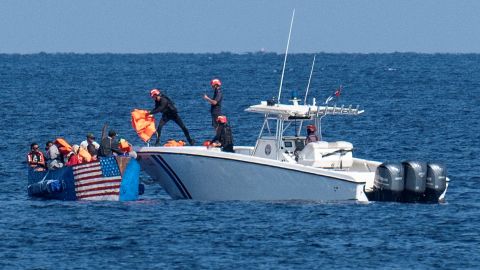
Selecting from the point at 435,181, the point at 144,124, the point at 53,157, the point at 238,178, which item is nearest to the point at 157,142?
the point at 144,124

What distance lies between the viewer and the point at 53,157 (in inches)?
1473

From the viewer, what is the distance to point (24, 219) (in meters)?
33.6

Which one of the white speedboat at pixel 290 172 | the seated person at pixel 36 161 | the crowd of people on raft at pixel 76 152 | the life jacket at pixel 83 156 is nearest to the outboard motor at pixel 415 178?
the white speedboat at pixel 290 172

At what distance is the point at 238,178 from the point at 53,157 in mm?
5426

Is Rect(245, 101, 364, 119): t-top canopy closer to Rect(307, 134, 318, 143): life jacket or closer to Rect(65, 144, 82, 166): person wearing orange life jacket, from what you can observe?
Rect(307, 134, 318, 143): life jacket

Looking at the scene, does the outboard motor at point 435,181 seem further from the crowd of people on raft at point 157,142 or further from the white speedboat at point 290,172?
the crowd of people on raft at point 157,142

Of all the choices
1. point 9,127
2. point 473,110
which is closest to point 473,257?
point 9,127

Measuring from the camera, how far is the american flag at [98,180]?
35.4 metres

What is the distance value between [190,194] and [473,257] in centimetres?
912

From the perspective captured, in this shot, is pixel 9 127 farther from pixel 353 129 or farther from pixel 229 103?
pixel 229 103

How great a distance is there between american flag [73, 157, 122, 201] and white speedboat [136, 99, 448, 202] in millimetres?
901

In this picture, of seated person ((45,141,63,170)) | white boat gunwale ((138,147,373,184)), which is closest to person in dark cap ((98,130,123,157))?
seated person ((45,141,63,170))

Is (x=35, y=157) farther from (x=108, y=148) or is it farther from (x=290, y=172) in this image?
(x=290, y=172)

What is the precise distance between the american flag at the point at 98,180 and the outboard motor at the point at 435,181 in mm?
7187
